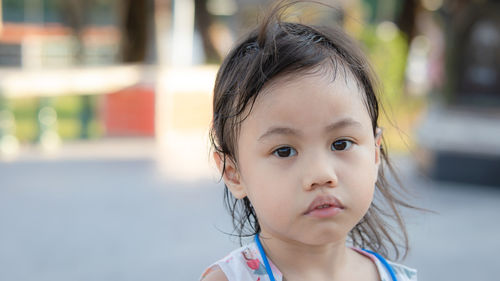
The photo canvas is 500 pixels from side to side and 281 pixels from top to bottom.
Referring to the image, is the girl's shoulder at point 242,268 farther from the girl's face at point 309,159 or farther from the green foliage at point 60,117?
the green foliage at point 60,117

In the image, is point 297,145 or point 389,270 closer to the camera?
point 297,145

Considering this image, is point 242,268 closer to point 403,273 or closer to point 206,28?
point 403,273

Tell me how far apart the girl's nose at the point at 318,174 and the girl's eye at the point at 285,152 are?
0.04 metres

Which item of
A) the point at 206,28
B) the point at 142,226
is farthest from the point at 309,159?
the point at 206,28

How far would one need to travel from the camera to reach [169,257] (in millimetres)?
4340

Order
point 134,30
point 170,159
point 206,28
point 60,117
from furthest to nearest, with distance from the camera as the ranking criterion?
1. point 206,28
2. point 134,30
3. point 60,117
4. point 170,159

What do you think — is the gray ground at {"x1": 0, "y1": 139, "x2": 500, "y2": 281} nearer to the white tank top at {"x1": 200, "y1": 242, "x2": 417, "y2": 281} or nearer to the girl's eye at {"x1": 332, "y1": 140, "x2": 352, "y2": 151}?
the white tank top at {"x1": 200, "y1": 242, "x2": 417, "y2": 281}

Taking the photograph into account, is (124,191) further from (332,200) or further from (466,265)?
(332,200)

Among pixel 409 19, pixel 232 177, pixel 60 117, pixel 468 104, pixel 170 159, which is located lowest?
pixel 60 117

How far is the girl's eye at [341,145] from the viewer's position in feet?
4.39

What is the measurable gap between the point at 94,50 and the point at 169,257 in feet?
57.7

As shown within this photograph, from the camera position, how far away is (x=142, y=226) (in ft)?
16.7

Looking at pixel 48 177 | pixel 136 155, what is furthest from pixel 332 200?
pixel 136 155

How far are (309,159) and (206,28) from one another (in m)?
11.1
